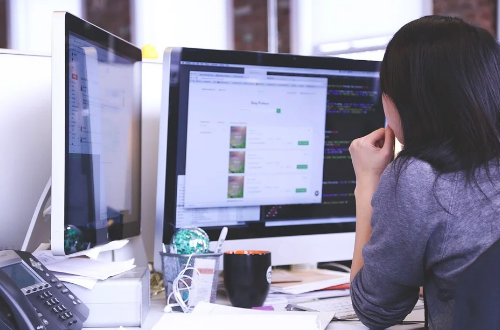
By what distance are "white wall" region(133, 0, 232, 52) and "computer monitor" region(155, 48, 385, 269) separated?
3343 millimetres

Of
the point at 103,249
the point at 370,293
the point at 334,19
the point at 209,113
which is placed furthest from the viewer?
the point at 334,19

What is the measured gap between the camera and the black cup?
3.52ft

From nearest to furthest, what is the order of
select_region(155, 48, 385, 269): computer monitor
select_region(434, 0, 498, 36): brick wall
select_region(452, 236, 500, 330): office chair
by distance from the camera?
select_region(452, 236, 500, 330): office chair
select_region(155, 48, 385, 269): computer monitor
select_region(434, 0, 498, 36): brick wall

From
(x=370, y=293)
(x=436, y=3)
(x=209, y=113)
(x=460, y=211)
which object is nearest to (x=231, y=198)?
(x=209, y=113)

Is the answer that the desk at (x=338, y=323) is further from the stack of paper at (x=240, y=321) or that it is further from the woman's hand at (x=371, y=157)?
the woman's hand at (x=371, y=157)

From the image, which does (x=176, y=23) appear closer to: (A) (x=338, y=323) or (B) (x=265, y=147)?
(B) (x=265, y=147)

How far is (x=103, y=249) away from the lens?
106 centimetres

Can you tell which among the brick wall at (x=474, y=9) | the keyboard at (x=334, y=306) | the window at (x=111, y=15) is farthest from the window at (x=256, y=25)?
the keyboard at (x=334, y=306)

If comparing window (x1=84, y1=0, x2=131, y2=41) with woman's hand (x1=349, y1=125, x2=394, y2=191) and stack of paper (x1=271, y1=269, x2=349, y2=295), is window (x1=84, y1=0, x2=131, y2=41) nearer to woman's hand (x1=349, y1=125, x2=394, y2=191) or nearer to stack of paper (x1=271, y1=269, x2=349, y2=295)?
stack of paper (x1=271, y1=269, x2=349, y2=295)

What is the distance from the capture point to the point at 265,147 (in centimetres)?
123

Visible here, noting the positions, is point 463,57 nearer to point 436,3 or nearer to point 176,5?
point 436,3

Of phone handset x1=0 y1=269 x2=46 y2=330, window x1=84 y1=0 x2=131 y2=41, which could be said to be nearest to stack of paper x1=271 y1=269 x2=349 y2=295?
phone handset x1=0 y1=269 x2=46 y2=330

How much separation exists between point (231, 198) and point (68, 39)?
46 cm

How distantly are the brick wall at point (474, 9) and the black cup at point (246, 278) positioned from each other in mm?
2879
